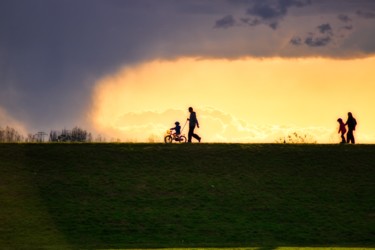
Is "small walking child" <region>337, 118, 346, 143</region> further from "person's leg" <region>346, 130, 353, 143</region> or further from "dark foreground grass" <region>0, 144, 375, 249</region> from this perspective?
"dark foreground grass" <region>0, 144, 375, 249</region>

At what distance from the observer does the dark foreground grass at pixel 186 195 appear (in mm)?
42250

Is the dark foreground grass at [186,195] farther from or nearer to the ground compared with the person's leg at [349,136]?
nearer to the ground

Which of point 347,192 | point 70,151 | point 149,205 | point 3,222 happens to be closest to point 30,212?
point 3,222

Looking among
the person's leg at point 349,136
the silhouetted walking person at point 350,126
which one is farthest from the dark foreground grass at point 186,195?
the person's leg at point 349,136

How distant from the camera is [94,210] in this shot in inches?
1805

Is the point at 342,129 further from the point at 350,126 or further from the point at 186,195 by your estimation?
the point at 186,195

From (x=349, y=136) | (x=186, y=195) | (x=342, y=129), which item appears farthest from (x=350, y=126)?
(x=186, y=195)

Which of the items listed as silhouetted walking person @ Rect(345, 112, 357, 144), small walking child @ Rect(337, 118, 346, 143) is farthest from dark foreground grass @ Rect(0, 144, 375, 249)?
small walking child @ Rect(337, 118, 346, 143)

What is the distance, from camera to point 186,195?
4838 cm

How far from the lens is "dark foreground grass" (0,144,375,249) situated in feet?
139

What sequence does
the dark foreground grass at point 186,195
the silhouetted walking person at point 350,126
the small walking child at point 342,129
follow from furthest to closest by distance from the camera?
the small walking child at point 342,129, the silhouetted walking person at point 350,126, the dark foreground grass at point 186,195

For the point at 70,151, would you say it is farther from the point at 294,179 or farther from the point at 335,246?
the point at 335,246

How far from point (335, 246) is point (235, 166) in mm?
13778

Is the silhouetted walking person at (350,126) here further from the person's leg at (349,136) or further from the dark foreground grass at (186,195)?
the dark foreground grass at (186,195)
